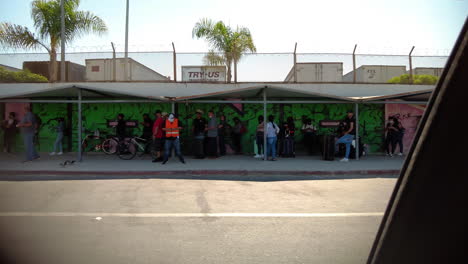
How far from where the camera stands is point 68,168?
10.0m

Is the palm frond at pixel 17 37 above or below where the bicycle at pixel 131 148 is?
above

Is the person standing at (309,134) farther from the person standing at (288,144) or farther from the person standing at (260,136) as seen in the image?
the person standing at (260,136)

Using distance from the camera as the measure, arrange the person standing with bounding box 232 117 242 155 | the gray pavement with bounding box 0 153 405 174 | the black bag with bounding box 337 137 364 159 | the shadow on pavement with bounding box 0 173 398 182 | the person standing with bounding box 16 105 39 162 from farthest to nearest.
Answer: the person standing with bounding box 232 117 242 155 → the black bag with bounding box 337 137 364 159 → the person standing with bounding box 16 105 39 162 → the gray pavement with bounding box 0 153 405 174 → the shadow on pavement with bounding box 0 173 398 182

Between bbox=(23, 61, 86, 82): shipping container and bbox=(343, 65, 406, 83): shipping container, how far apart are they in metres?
12.6

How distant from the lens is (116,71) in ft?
48.8

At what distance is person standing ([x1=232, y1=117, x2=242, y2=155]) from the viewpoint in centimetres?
1380

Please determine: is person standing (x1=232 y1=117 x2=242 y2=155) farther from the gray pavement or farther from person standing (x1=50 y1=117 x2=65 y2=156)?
person standing (x1=50 y1=117 x2=65 y2=156)

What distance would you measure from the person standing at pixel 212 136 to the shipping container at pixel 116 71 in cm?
381

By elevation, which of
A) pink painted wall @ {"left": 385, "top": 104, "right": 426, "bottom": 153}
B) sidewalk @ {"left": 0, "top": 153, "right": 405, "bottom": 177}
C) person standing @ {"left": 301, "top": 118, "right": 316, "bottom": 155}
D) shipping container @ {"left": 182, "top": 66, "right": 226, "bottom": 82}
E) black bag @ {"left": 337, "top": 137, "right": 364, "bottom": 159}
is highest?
shipping container @ {"left": 182, "top": 66, "right": 226, "bottom": 82}

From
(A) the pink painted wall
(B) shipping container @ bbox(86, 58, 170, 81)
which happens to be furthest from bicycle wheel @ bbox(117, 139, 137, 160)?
(A) the pink painted wall

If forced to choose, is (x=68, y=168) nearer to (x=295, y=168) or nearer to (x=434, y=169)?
(x=295, y=168)

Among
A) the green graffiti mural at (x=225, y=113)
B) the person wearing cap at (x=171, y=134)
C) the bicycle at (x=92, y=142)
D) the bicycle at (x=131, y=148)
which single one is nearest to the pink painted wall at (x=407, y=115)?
the green graffiti mural at (x=225, y=113)

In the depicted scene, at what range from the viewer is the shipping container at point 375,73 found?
15.1m

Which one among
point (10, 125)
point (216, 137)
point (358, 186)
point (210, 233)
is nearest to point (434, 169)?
point (210, 233)
